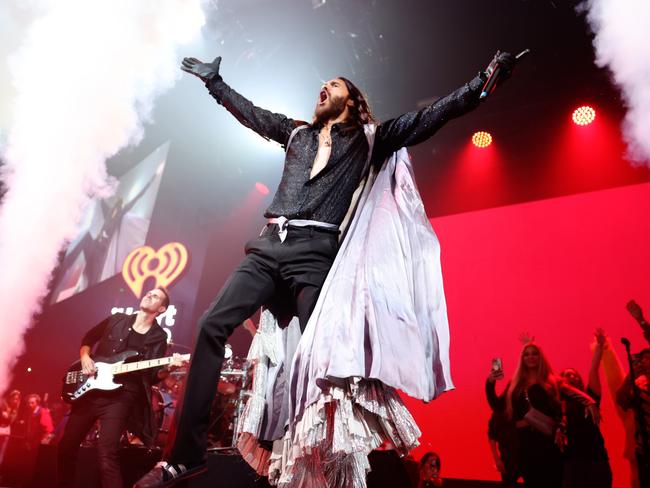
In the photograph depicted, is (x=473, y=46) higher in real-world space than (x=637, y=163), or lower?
higher

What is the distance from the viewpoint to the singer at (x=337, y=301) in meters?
1.80

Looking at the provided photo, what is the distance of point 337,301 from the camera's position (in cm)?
199

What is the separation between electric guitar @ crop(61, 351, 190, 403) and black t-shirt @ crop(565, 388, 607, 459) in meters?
3.74

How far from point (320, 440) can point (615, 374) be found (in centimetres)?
513

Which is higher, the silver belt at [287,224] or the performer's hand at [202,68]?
the performer's hand at [202,68]

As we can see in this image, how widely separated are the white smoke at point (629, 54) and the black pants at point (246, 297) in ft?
19.3

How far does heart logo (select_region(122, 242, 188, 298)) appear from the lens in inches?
391

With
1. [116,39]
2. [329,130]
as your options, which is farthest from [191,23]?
[329,130]

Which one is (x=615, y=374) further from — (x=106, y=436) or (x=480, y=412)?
(x=106, y=436)

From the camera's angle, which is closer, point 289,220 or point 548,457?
point 289,220

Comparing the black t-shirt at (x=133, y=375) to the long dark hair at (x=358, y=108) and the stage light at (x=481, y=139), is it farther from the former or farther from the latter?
the stage light at (x=481, y=139)

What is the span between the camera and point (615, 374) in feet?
18.6

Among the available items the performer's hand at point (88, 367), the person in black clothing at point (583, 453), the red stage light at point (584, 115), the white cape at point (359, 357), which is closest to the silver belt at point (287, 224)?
the white cape at point (359, 357)

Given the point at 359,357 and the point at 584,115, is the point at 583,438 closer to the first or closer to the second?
the point at 359,357
